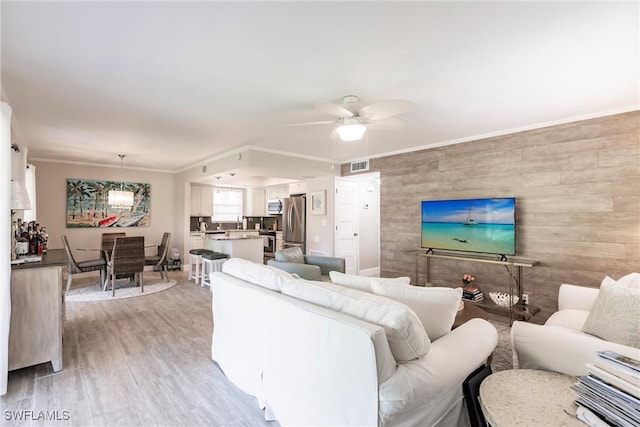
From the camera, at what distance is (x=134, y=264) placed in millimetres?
5117

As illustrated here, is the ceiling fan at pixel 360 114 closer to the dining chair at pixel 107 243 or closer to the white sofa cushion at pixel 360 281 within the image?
the white sofa cushion at pixel 360 281

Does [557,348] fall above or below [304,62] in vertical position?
below

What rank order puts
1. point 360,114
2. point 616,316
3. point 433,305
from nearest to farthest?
point 433,305, point 616,316, point 360,114

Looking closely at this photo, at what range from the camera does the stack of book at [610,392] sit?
108 cm

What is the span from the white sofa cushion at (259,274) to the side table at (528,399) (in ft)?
4.35

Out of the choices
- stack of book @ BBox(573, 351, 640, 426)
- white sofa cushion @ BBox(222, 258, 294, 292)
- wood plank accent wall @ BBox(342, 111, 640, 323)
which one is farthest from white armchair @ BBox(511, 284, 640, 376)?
wood plank accent wall @ BBox(342, 111, 640, 323)

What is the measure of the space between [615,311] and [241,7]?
2.94 m

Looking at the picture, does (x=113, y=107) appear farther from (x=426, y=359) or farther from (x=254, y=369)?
(x=426, y=359)

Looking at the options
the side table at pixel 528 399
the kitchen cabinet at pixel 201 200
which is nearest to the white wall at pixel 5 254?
the side table at pixel 528 399

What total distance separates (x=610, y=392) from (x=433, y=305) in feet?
2.56

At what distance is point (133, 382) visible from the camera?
2.42 m

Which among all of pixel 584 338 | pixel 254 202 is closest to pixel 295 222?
pixel 254 202

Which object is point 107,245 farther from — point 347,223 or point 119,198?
point 347,223

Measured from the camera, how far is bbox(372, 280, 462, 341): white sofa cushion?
5.83 feet
